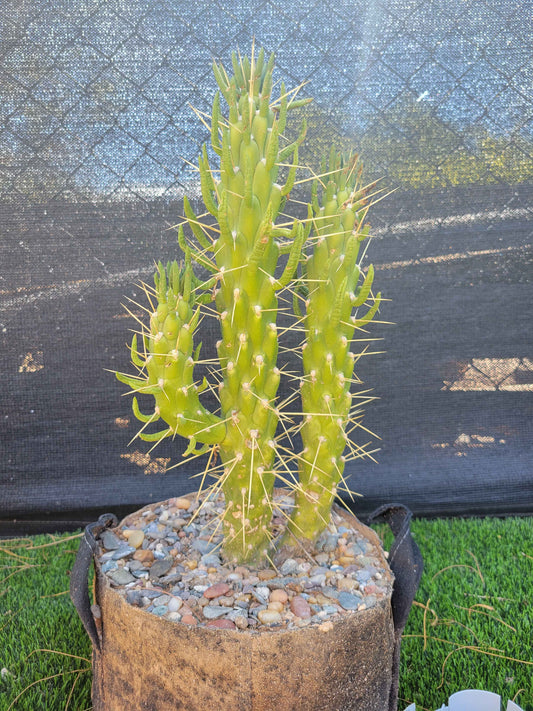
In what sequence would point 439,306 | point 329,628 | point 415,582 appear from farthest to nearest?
point 439,306
point 415,582
point 329,628

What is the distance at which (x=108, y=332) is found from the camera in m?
1.60

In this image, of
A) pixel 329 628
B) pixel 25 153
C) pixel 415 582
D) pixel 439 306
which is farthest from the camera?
pixel 439 306

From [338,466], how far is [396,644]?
0.25 m

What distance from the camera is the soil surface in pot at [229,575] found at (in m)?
0.82

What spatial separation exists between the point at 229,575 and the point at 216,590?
0.18ft

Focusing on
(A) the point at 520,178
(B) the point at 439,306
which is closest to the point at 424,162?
(A) the point at 520,178

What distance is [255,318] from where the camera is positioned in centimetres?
84

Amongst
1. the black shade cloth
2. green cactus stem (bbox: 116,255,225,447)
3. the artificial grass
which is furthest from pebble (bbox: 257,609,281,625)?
the black shade cloth

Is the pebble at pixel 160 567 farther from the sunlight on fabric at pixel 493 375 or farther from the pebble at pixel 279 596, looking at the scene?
the sunlight on fabric at pixel 493 375

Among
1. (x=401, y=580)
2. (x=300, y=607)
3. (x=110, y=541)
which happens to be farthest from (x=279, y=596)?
(x=110, y=541)

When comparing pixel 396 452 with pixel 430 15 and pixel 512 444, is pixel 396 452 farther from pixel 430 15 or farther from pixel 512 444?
pixel 430 15

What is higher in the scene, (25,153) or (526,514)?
(25,153)

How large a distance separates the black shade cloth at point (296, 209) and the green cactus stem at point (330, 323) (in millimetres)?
703

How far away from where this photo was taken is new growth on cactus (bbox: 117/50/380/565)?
80cm
